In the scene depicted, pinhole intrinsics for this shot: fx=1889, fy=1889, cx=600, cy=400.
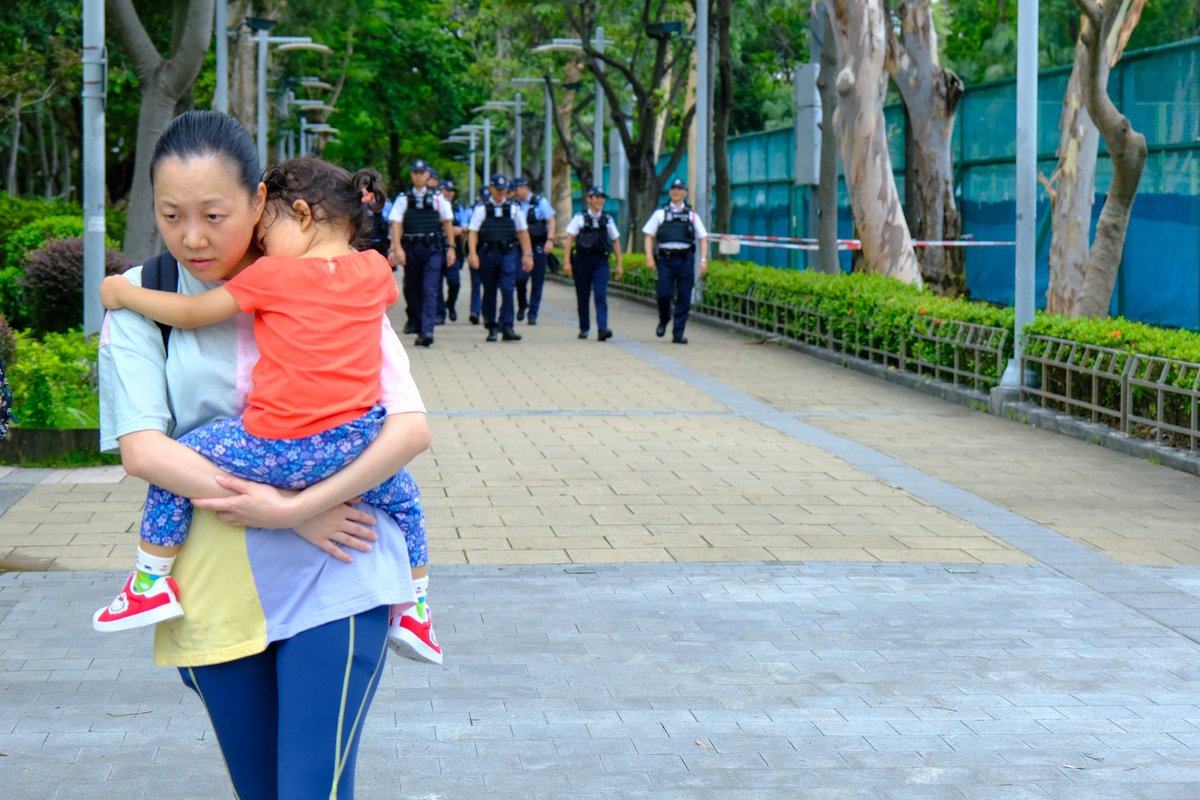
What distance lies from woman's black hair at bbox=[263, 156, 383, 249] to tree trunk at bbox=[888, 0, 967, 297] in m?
17.6

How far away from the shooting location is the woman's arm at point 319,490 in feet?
9.50

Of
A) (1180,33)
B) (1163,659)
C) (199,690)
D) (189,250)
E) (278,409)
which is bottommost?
(1163,659)

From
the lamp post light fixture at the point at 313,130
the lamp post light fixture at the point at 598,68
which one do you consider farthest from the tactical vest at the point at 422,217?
the lamp post light fixture at the point at 313,130

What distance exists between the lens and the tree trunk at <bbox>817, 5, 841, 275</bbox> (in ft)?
74.0

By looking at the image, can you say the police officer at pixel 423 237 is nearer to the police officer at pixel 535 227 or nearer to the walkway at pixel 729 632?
the police officer at pixel 535 227

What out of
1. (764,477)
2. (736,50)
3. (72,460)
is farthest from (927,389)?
(736,50)

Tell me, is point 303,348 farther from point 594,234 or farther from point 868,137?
point 594,234

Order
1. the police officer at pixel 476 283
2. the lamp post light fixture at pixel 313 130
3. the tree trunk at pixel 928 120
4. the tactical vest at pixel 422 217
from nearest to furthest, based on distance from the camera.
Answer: the tactical vest at pixel 422 217, the tree trunk at pixel 928 120, the police officer at pixel 476 283, the lamp post light fixture at pixel 313 130

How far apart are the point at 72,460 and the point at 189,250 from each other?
7.83 m

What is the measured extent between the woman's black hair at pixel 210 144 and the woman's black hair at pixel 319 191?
4cm

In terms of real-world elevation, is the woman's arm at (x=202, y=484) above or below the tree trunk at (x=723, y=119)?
below

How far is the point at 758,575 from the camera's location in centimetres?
745

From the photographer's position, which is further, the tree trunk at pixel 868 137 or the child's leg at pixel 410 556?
the tree trunk at pixel 868 137

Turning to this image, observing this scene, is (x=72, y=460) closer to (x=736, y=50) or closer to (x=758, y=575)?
(x=758, y=575)
